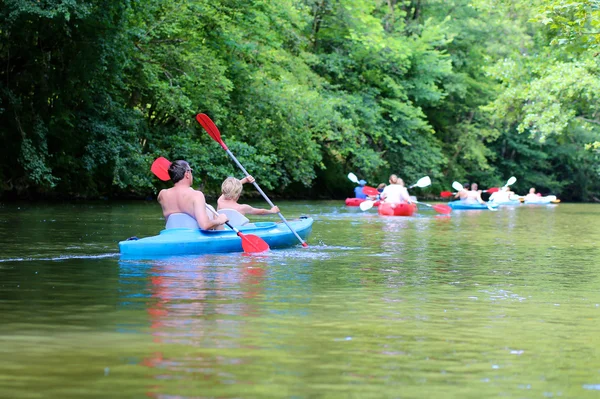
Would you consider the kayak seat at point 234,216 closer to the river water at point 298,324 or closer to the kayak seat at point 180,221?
the river water at point 298,324

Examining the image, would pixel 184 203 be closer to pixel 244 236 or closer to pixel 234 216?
pixel 244 236

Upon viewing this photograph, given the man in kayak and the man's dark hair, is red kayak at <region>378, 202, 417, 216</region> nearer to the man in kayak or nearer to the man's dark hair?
the man in kayak

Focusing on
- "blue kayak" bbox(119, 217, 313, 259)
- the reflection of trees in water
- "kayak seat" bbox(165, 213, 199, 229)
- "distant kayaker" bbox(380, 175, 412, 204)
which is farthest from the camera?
"distant kayaker" bbox(380, 175, 412, 204)

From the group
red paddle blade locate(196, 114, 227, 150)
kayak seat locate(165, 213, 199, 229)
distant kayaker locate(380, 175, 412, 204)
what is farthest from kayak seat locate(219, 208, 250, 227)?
distant kayaker locate(380, 175, 412, 204)

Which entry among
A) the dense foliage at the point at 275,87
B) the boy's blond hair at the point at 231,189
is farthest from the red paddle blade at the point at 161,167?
the dense foliage at the point at 275,87

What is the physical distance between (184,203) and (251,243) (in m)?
1.08

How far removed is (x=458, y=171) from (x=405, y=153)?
21.6 feet

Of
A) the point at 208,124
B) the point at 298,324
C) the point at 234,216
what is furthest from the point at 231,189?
the point at 298,324

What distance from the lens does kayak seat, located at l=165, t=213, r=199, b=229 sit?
11688 mm

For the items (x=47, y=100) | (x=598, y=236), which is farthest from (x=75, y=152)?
(x=598, y=236)

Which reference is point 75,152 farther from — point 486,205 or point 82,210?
point 486,205

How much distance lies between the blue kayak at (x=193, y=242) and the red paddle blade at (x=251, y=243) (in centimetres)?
9

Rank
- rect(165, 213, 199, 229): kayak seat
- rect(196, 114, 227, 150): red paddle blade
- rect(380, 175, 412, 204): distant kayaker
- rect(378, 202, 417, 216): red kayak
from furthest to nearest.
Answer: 1. rect(380, 175, 412, 204): distant kayaker
2. rect(378, 202, 417, 216): red kayak
3. rect(196, 114, 227, 150): red paddle blade
4. rect(165, 213, 199, 229): kayak seat

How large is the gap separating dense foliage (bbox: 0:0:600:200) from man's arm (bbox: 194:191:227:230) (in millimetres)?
7044
